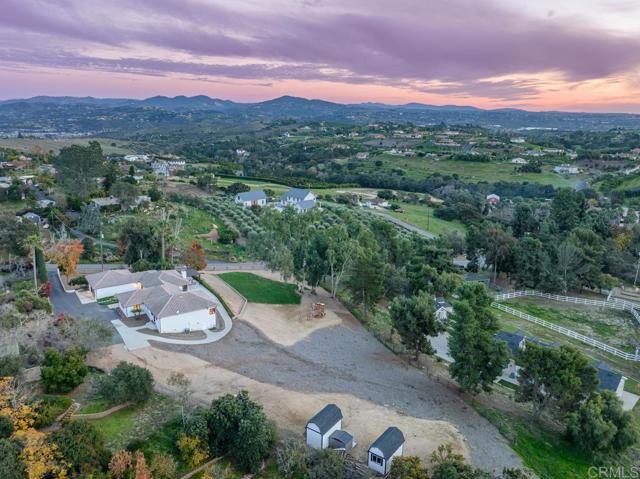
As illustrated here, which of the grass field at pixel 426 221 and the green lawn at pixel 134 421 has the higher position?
the green lawn at pixel 134 421

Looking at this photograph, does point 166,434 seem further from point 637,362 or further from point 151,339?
point 637,362

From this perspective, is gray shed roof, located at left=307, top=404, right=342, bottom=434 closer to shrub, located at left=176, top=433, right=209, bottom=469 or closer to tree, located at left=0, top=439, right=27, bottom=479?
shrub, located at left=176, top=433, right=209, bottom=469

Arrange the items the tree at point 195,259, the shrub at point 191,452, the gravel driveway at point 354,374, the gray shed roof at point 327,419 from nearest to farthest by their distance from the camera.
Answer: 1. the shrub at point 191,452
2. the gray shed roof at point 327,419
3. the gravel driveway at point 354,374
4. the tree at point 195,259

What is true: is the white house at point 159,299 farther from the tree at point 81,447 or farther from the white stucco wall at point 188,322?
the tree at point 81,447

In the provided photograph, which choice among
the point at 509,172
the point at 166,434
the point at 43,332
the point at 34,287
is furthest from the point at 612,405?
the point at 509,172

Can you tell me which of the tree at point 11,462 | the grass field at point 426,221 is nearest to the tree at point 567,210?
the grass field at point 426,221

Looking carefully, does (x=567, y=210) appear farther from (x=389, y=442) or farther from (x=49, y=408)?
(x=49, y=408)

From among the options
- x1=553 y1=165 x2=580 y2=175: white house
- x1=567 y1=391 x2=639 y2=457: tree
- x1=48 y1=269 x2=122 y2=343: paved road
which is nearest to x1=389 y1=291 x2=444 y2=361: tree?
x1=567 y1=391 x2=639 y2=457: tree
